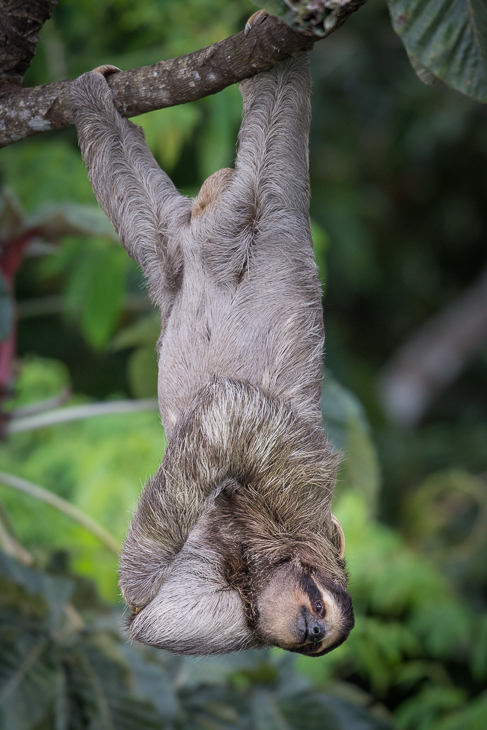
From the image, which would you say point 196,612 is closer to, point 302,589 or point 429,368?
point 302,589

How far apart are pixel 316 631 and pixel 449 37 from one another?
1.42 metres

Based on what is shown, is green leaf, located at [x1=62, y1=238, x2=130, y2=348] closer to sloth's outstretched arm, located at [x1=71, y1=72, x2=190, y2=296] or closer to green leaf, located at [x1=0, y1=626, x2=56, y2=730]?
sloth's outstretched arm, located at [x1=71, y1=72, x2=190, y2=296]

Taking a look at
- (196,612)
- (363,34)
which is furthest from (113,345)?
(363,34)

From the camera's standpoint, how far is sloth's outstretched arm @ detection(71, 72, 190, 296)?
8.68ft

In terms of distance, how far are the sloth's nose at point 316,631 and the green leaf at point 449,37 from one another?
1.29m

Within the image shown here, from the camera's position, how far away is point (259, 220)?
2.58 m

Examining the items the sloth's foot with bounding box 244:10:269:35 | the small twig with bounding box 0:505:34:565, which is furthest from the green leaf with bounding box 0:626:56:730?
the sloth's foot with bounding box 244:10:269:35

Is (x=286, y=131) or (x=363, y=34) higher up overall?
(x=363, y=34)

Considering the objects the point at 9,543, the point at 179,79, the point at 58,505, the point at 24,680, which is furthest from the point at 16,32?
the point at 24,680

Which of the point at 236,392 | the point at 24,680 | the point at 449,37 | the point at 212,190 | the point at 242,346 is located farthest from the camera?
the point at 24,680

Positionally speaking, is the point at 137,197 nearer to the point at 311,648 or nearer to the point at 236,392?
the point at 236,392

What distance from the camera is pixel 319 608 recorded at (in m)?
2.06

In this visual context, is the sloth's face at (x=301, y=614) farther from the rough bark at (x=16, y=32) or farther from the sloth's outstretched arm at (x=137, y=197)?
the rough bark at (x=16, y=32)

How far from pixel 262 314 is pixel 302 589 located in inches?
33.8
